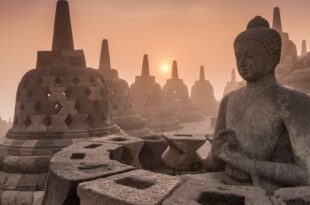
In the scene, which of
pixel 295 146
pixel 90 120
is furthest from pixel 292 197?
pixel 90 120

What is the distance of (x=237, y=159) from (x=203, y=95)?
26.8 m

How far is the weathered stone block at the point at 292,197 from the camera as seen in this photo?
75.4 inches

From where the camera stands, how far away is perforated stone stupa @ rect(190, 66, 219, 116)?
95.2 feet

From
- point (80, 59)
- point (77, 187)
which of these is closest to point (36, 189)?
point (80, 59)

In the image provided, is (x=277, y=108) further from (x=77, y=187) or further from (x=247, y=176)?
(x=77, y=187)

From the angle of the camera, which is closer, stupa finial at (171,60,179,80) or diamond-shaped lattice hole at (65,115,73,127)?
diamond-shaped lattice hole at (65,115,73,127)

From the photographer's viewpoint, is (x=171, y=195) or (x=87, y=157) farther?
(x=87, y=157)

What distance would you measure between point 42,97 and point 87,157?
12.2 feet

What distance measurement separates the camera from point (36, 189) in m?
5.66

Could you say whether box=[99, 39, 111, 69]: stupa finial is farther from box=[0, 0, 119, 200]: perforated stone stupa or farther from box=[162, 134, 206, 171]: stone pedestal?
box=[162, 134, 206, 171]: stone pedestal

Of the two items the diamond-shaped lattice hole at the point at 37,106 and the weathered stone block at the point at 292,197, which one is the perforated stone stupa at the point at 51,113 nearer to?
the diamond-shaped lattice hole at the point at 37,106

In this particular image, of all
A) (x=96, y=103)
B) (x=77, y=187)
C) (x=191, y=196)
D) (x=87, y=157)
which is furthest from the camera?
(x=96, y=103)

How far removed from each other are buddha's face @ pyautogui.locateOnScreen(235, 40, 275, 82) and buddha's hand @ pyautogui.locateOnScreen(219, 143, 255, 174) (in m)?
0.69

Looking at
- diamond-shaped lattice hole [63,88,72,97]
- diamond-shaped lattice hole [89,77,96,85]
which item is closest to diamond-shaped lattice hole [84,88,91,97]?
diamond-shaped lattice hole [89,77,96,85]
